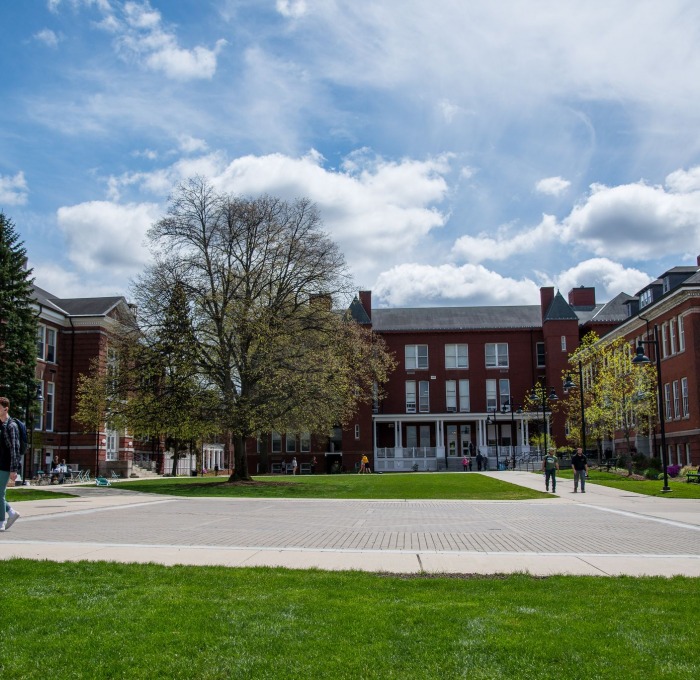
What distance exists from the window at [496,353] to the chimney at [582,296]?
11067mm

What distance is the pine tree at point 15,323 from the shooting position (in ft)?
129

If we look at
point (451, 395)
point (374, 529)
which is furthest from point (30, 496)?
point (451, 395)

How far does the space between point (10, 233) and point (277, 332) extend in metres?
18.3

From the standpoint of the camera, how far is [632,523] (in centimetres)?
1730

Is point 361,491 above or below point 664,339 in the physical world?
below

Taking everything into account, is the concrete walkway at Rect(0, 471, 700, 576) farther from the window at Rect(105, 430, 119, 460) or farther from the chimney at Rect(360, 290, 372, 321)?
the chimney at Rect(360, 290, 372, 321)

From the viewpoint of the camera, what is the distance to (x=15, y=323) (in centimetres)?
4062

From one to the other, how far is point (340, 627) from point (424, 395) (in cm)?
6959

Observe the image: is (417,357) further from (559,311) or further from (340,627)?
(340,627)

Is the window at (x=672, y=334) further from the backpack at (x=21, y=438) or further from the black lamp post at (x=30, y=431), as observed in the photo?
the backpack at (x=21, y=438)

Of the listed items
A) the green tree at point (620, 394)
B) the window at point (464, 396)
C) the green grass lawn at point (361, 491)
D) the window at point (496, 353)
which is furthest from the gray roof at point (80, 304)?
the window at point (496, 353)

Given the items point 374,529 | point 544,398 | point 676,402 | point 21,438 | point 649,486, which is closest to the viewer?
point 21,438

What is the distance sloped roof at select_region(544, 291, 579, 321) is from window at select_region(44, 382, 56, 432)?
45.6 metres

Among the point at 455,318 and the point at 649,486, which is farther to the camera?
the point at 455,318
